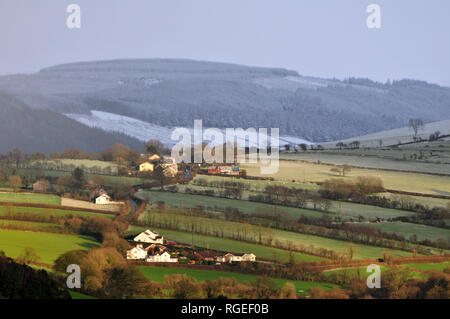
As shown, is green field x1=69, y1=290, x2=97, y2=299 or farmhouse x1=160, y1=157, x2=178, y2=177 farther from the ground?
farmhouse x1=160, y1=157, x2=178, y2=177

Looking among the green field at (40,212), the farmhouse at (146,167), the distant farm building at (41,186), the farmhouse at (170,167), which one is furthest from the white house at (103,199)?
the farmhouse at (146,167)

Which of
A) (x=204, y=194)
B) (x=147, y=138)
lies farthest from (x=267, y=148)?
(x=204, y=194)

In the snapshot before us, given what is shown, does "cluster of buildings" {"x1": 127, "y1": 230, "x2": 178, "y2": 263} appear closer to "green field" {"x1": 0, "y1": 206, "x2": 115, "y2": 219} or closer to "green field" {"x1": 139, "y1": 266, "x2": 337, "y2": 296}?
"green field" {"x1": 139, "y1": 266, "x2": 337, "y2": 296}

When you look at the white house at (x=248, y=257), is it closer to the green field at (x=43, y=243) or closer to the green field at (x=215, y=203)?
the green field at (x=43, y=243)

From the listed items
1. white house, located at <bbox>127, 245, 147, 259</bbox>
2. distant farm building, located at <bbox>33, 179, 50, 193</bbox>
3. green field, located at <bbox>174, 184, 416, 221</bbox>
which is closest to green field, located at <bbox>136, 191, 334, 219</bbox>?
green field, located at <bbox>174, 184, 416, 221</bbox>

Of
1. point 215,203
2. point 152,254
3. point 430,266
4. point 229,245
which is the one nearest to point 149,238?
point 152,254
